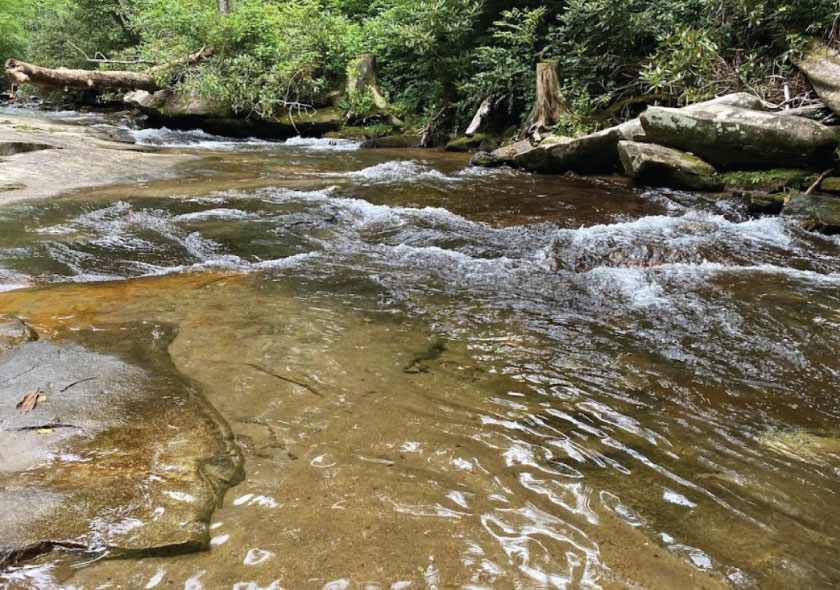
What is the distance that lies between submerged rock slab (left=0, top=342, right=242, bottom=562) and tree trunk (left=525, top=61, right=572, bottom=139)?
1032 centimetres

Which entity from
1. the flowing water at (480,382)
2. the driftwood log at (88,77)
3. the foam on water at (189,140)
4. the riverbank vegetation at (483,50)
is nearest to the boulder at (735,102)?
the riverbank vegetation at (483,50)

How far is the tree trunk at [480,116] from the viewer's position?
12629mm

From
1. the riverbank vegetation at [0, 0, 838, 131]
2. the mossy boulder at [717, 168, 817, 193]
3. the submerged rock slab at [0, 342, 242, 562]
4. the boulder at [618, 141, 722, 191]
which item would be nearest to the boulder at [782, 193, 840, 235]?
the mossy boulder at [717, 168, 817, 193]

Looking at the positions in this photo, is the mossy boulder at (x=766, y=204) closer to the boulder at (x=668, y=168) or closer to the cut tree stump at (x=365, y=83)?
the boulder at (x=668, y=168)

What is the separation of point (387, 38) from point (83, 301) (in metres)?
13.4

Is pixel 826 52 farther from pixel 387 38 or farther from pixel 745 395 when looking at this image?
pixel 387 38

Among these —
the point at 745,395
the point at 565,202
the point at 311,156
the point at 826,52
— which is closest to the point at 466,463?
the point at 745,395

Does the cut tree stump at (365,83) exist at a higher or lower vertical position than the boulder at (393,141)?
higher

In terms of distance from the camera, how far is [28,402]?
221 centimetres

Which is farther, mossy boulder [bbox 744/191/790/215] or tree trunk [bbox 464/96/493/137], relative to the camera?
tree trunk [bbox 464/96/493/137]

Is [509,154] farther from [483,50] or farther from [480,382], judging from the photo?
[480,382]

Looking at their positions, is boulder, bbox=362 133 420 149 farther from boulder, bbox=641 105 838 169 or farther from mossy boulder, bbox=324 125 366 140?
boulder, bbox=641 105 838 169

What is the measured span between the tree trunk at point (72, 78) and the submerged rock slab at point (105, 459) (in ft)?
43.4

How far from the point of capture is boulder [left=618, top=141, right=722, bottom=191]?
761 centimetres
